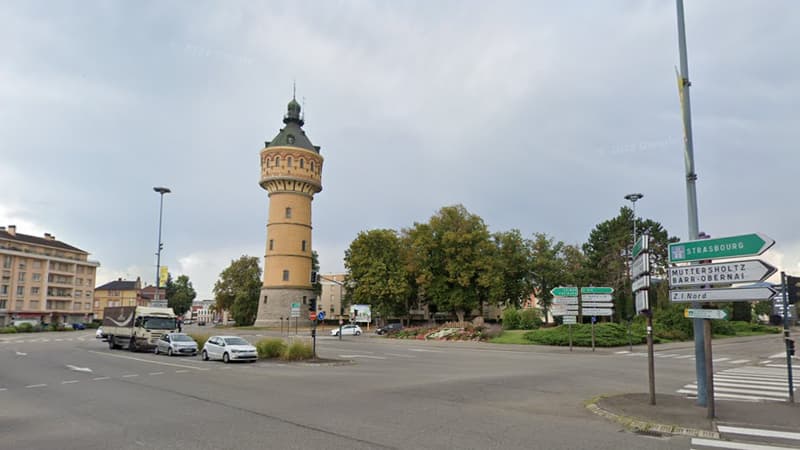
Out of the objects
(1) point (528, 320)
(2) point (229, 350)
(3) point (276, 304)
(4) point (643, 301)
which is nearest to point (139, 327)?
(2) point (229, 350)

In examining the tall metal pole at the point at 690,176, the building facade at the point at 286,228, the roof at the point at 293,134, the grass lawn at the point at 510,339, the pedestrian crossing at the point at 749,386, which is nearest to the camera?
the tall metal pole at the point at 690,176

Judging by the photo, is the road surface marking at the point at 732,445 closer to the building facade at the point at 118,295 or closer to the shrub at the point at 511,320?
the shrub at the point at 511,320

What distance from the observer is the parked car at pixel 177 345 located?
2738 cm

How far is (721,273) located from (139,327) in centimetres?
3156

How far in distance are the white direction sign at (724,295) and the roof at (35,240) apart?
10159 centimetres

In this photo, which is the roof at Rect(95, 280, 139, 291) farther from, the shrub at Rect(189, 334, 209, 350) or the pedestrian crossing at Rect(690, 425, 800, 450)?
the pedestrian crossing at Rect(690, 425, 800, 450)

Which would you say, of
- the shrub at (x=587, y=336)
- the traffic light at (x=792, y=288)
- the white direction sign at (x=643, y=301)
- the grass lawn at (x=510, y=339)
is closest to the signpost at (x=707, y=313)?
the white direction sign at (x=643, y=301)

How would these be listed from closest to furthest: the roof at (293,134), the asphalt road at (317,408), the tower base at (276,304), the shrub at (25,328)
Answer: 1. the asphalt road at (317,408)
2. the shrub at (25,328)
3. the tower base at (276,304)
4. the roof at (293,134)

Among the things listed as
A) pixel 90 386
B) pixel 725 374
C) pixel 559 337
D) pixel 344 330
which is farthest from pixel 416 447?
pixel 344 330

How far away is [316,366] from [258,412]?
1120 centimetres

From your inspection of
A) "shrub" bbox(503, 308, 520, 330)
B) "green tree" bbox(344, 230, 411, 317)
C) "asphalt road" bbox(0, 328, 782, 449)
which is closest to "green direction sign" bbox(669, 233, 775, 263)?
"asphalt road" bbox(0, 328, 782, 449)

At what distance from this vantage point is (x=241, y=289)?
8150cm

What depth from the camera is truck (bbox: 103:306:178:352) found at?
100ft

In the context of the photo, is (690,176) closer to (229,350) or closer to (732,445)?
(732,445)
